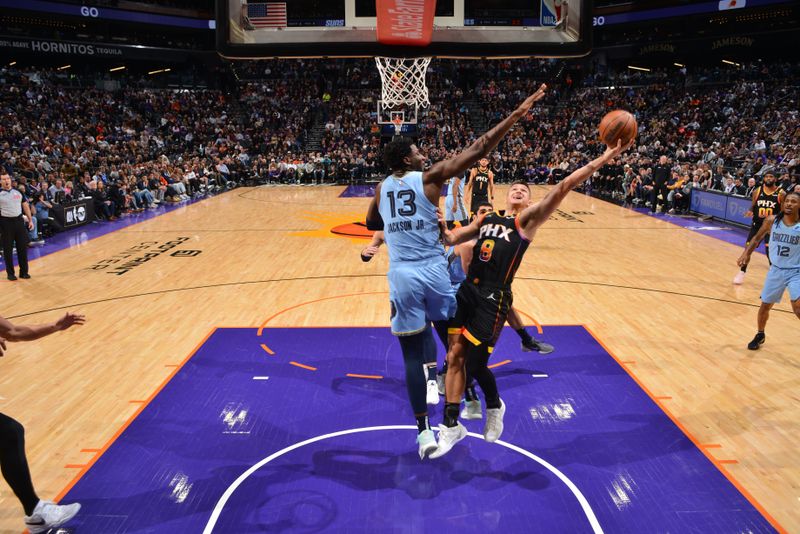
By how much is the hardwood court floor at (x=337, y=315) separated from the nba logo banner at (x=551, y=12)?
3986 millimetres

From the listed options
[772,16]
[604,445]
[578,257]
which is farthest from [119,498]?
[772,16]

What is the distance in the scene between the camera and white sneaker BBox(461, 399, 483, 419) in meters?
4.52

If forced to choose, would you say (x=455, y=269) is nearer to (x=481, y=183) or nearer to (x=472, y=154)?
(x=472, y=154)

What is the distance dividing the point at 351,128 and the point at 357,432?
2697 cm

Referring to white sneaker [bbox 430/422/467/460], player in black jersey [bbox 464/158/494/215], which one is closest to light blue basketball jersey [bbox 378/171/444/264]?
white sneaker [bbox 430/422/467/460]

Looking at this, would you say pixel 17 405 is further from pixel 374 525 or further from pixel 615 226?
pixel 615 226

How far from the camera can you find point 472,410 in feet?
14.9

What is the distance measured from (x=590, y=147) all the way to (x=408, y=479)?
25.8 meters

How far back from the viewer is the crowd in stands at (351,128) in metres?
19.0

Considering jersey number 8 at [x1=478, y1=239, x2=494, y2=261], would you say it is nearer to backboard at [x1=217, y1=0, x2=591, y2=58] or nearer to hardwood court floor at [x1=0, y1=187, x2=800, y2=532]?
hardwood court floor at [x1=0, y1=187, x2=800, y2=532]

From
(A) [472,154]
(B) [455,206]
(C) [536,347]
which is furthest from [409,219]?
(B) [455,206]

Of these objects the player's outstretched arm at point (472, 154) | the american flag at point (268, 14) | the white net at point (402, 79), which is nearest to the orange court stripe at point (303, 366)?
the player's outstretched arm at point (472, 154)

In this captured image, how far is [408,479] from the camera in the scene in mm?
3965

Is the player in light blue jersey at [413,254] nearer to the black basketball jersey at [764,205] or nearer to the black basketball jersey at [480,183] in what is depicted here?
the black basketball jersey at [480,183]
